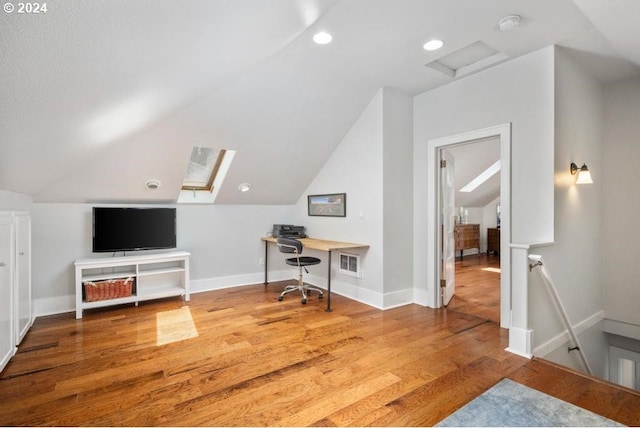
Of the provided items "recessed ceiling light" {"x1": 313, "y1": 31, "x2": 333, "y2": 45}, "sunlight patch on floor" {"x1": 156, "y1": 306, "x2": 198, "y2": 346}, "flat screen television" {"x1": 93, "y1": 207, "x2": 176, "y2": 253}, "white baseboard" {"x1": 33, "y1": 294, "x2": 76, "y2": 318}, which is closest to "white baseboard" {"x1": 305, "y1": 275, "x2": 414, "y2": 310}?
"sunlight patch on floor" {"x1": 156, "y1": 306, "x2": 198, "y2": 346}

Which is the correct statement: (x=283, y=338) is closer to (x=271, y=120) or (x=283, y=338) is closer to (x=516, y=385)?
(x=516, y=385)

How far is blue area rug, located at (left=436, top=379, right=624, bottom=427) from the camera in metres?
1.90

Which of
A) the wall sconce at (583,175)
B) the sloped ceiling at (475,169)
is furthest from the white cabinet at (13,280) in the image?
the sloped ceiling at (475,169)

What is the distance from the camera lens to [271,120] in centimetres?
400

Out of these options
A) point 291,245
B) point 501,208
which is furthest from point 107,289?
point 501,208

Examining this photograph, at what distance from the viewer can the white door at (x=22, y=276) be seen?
2.86m

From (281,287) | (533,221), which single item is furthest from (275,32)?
(281,287)

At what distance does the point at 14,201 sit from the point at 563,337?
543cm

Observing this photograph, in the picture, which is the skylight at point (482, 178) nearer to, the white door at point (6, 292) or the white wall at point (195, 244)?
the white wall at point (195, 244)

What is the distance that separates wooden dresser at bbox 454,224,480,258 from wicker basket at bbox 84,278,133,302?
6743 millimetres

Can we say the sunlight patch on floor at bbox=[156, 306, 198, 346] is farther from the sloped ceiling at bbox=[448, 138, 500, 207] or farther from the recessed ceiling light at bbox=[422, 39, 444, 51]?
the sloped ceiling at bbox=[448, 138, 500, 207]

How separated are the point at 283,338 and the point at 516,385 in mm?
1890

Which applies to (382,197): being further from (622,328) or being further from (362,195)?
(622,328)

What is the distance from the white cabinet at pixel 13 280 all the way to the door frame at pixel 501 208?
403 centimetres
